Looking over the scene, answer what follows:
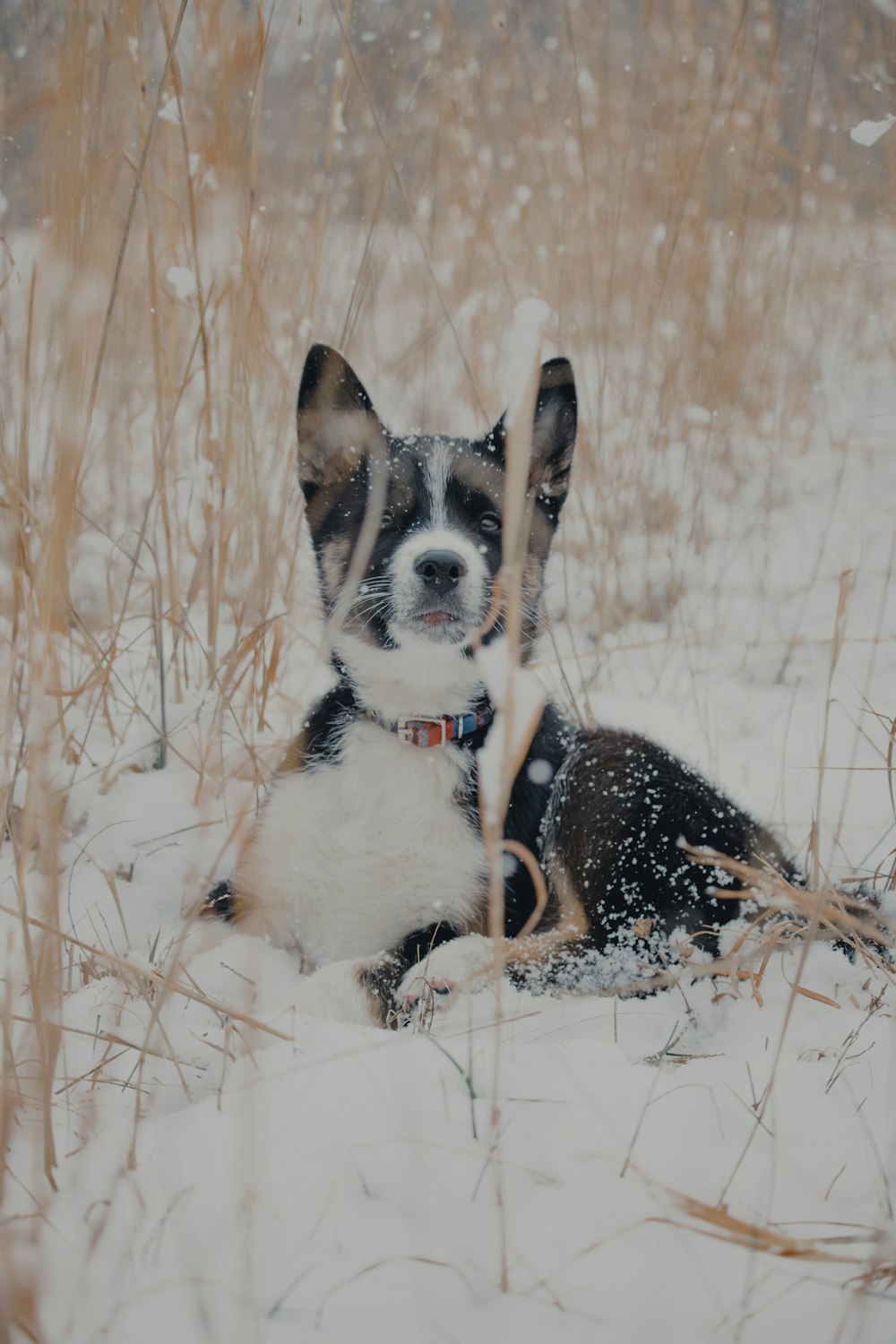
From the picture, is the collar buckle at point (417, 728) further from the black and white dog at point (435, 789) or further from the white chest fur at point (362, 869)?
Result: the white chest fur at point (362, 869)

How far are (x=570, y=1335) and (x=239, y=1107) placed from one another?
0.46 m

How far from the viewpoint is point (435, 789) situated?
237cm

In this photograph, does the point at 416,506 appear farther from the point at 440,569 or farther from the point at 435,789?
the point at 435,789

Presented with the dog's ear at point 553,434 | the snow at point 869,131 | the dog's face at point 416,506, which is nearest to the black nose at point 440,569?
the dog's face at point 416,506

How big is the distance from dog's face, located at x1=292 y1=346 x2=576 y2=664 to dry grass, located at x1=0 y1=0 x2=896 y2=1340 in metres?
0.26

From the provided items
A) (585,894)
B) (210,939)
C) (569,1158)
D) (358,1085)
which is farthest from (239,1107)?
(585,894)

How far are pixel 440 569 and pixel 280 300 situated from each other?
6.24 ft

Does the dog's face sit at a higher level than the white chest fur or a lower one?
higher

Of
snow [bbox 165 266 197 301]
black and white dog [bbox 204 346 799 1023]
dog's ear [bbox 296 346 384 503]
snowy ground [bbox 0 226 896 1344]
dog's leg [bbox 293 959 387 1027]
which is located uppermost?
snow [bbox 165 266 197 301]

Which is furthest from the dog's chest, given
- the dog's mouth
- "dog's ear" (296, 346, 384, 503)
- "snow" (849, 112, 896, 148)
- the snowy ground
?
"snow" (849, 112, 896, 148)

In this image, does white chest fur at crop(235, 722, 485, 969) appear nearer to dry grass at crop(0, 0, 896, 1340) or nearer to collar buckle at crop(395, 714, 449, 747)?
collar buckle at crop(395, 714, 449, 747)

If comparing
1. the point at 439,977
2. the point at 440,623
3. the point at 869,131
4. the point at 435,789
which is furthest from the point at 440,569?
the point at 869,131

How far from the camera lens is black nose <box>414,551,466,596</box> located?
212 cm

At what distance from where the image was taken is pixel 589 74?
3611 mm
